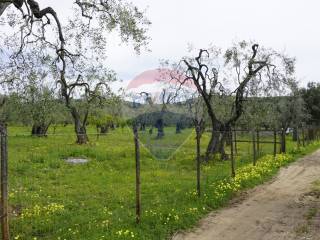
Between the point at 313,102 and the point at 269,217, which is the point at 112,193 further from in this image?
the point at 313,102

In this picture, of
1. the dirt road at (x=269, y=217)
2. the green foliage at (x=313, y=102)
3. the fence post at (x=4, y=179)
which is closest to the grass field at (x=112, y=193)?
the dirt road at (x=269, y=217)

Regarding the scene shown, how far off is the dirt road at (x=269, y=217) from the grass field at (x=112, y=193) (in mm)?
548

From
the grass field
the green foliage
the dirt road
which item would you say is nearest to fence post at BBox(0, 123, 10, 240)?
the grass field

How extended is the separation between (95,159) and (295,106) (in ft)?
108

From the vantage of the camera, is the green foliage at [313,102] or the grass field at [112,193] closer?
the grass field at [112,193]

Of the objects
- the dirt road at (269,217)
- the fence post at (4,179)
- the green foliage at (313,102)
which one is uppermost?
the green foliage at (313,102)

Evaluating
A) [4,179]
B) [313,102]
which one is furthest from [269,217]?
[313,102]

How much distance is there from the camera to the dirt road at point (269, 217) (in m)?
10.1

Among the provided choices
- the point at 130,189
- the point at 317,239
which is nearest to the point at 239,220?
the point at 317,239

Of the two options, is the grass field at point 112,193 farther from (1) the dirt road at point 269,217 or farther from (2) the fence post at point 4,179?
(2) the fence post at point 4,179

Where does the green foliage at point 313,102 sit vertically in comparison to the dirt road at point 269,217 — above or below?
above

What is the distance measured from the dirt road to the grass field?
548 mm

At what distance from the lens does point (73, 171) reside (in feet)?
68.9

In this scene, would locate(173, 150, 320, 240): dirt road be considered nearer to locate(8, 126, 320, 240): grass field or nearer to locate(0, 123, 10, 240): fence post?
locate(8, 126, 320, 240): grass field
